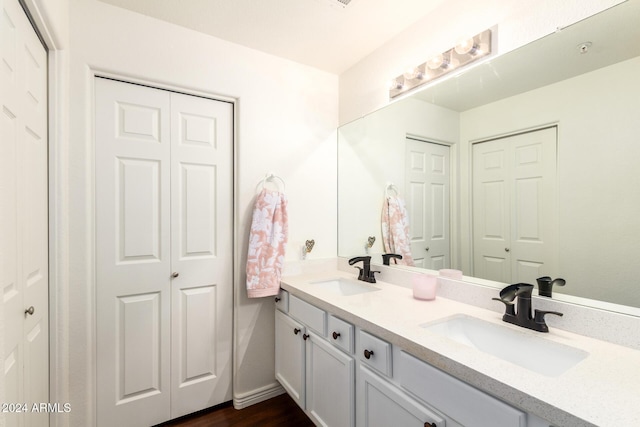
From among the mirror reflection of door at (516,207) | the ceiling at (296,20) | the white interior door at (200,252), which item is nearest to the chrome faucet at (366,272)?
the mirror reflection of door at (516,207)

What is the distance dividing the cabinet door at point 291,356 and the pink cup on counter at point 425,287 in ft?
2.21

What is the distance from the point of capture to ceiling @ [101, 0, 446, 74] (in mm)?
1573

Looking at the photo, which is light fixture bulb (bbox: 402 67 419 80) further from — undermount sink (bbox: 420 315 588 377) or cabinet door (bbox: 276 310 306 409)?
cabinet door (bbox: 276 310 306 409)

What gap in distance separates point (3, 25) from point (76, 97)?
645mm

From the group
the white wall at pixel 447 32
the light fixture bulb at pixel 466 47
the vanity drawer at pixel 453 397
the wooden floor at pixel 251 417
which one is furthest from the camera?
the wooden floor at pixel 251 417

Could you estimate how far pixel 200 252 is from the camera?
1.86 metres

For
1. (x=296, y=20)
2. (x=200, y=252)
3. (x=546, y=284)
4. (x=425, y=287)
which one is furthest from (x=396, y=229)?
(x=296, y=20)

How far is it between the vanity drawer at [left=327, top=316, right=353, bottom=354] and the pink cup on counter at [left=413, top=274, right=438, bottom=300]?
43 centimetres

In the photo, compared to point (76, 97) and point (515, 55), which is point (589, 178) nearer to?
point (515, 55)

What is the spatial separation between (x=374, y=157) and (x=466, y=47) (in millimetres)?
848

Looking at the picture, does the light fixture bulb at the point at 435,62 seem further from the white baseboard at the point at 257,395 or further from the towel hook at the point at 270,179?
the white baseboard at the point at 257,395

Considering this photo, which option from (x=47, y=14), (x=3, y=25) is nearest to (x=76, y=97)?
(x=47, y=14)

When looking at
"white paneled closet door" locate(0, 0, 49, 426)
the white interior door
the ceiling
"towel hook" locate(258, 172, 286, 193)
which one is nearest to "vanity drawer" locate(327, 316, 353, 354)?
the white interior door

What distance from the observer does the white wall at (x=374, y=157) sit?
5.53 ft
